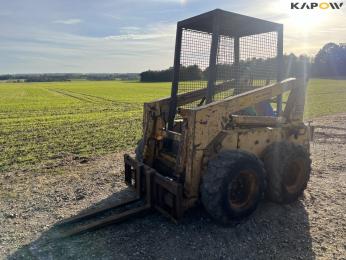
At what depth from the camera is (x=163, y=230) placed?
4.56m

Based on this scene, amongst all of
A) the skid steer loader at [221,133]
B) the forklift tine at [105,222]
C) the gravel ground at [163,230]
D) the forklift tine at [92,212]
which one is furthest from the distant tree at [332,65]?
the forklift tine at [105,222]

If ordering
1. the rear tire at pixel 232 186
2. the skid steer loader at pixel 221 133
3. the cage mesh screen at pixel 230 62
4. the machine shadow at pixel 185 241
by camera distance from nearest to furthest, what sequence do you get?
the machine shadow at pixel 185 241
the rear tire at pixel 232 186
the skid steer loader at pixel 221 133
the cage mesh screen at pixel 230 62

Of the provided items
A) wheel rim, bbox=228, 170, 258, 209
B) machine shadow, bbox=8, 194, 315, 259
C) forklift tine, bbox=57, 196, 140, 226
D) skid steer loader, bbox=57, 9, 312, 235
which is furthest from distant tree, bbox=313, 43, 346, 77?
forklift tine, bbox=57, 196, 140, 226

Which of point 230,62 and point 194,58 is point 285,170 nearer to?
point 230,62

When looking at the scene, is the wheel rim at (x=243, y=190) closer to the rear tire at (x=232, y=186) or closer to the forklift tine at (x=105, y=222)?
the rear tire at (x=232, y=186)

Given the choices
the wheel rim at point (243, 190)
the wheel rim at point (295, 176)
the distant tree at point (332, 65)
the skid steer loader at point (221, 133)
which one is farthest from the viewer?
the distant tree at point (332, 65)

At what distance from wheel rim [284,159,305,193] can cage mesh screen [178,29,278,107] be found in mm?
1405

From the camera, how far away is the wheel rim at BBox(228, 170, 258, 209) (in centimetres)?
460

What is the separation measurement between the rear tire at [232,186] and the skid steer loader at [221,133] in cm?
1

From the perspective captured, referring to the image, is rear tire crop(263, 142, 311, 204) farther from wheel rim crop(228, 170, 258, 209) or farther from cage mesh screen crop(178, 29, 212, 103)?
cage mesh screen crop(178, 29, 212, 103)

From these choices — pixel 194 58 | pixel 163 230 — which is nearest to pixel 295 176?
pixel 163 230

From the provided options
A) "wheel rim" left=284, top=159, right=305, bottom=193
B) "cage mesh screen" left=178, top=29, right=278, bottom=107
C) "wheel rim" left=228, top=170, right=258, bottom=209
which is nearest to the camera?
"wheel rim" left=228, top=170, right=258, bottom=209

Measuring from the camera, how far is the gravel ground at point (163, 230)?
407 cm

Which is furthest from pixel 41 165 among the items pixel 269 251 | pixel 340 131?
pixel 340 131
